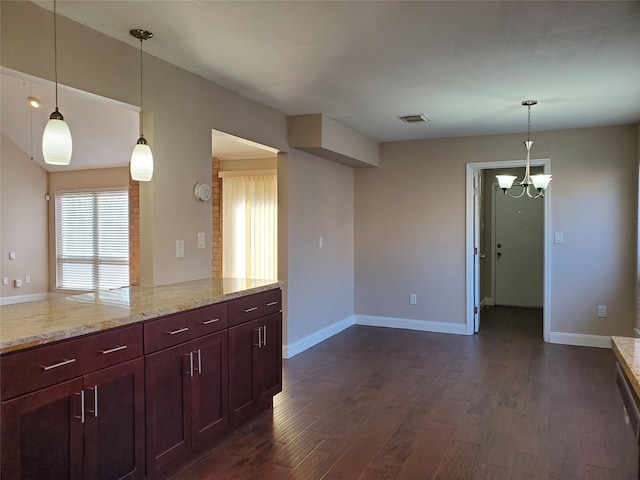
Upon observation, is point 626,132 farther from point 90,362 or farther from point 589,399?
point 90,362

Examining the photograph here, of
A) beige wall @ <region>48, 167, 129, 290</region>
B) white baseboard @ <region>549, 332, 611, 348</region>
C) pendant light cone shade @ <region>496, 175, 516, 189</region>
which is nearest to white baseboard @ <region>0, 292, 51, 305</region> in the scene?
beige wall @ <region>48, 167, 129, 290</region>

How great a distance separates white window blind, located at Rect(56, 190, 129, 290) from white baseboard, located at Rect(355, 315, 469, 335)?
409 centimetres

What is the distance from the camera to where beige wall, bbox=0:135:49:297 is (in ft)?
24.9

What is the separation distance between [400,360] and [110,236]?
18.0 ft

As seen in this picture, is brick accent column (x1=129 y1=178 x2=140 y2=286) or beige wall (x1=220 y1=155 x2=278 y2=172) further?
brick accent column (x1=129 y1=178 x2=140 y2=286)

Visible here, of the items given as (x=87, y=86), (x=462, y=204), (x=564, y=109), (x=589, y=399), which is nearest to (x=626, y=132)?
(x=564, y=109)

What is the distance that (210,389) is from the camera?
268 cm

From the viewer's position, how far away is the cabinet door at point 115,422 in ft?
6.36

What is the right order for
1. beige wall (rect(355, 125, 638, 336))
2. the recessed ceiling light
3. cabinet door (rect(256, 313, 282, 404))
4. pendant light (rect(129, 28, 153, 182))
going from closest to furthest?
1. pendant light (rect(129, 28, 153, 182))
2. cabinet door (rect(256, 313, 282, 404))
3. beige wall (rect(355, 125, 638, 336))
4. the recessed ceiling light

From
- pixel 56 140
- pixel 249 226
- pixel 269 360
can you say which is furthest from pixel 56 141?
pixel 249 226

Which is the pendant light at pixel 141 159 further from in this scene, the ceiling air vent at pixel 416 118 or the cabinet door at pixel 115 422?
the ceiling air vent at pixel 416 118

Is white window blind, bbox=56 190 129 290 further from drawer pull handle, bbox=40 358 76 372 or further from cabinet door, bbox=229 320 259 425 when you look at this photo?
drawer pull handle, bbox=40 358 76 372

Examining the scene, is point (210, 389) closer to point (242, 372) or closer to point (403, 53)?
point (242, 372)

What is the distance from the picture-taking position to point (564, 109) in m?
4.40
